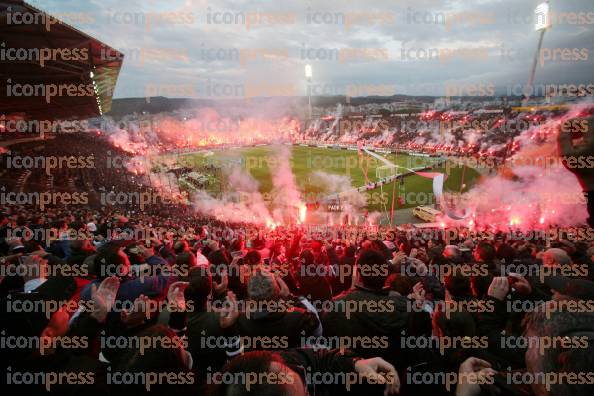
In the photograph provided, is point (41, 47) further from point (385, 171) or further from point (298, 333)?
point (385, 171)

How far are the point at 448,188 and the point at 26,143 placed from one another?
41.6m

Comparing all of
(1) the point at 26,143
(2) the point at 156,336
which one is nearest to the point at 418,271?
(2) the point at 156,336

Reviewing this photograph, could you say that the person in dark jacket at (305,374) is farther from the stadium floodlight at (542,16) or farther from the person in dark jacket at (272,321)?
the stadium floodlight at (542,16)

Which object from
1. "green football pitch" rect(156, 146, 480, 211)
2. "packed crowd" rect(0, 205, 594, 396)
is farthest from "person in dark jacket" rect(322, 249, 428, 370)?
"green football pitch" rect(156, 146, 480, 211)

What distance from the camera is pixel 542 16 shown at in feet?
73.3

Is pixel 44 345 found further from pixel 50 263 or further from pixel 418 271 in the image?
pixel 418 271

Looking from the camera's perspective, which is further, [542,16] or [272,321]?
[542,16]

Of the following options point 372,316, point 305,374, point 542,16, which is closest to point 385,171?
point 542,16

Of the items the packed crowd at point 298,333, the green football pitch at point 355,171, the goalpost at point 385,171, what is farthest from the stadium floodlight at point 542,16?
the packed crowd at point 298,333

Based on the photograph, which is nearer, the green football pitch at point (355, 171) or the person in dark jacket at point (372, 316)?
the person in dark jacket at point (372, 316)

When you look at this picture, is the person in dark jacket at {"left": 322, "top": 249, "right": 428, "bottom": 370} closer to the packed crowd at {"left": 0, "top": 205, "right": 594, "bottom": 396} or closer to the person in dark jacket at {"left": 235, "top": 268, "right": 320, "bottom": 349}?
the packed crowd at {"left": 0, "top": 205, "right": 594, "bottom": 396}

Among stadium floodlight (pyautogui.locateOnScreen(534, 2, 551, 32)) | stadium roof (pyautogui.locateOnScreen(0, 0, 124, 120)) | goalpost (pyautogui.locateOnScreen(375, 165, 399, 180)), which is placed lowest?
goalpost (pyautogui.locateOnScreen(375, 165, 399, 180))

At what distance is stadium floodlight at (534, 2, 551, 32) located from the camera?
22203mm

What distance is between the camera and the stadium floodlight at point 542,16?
2220cm
